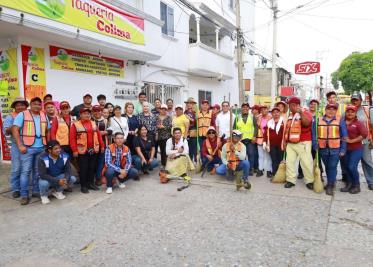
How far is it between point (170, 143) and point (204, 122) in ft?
3.54

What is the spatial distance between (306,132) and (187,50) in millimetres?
8969

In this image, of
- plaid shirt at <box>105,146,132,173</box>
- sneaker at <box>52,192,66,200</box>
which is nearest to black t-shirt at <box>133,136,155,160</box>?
plaid shirt at <box>105,146,132,173</box>

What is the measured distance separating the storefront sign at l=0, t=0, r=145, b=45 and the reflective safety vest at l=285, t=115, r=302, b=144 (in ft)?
17.7

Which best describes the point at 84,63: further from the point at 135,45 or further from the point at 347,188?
the point at 347,188

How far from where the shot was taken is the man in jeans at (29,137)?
193 inches

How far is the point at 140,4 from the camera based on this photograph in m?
10.6

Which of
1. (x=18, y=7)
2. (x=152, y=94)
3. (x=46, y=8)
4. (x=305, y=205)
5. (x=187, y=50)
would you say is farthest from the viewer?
(x=187, y=50)

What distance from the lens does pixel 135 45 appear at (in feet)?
30.5

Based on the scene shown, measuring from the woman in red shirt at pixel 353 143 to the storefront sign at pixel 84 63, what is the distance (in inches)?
264

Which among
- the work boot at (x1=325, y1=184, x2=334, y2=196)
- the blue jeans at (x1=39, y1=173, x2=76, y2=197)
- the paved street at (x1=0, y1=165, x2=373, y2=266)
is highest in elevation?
the blue jeans at (x1=39, y1=173, x2=76, y2=197)

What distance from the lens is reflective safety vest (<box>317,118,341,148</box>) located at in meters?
5.28

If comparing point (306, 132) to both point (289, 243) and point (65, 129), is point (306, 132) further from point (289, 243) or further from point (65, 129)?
point (65, 129)

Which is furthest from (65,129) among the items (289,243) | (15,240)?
(289,243)

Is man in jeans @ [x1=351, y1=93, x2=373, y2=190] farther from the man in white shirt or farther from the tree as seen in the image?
the tree
